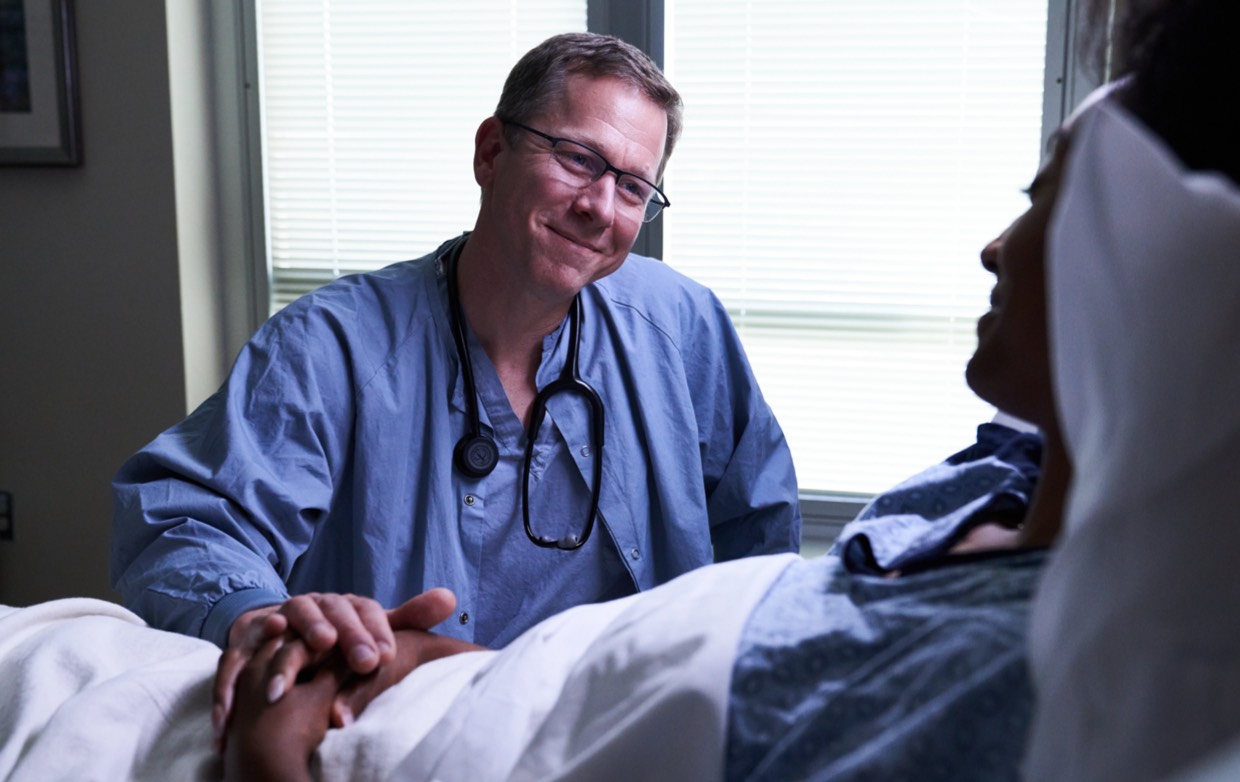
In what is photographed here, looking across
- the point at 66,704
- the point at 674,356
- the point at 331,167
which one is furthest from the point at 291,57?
the point at 66,704

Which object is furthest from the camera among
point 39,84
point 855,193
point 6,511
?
point 6,511

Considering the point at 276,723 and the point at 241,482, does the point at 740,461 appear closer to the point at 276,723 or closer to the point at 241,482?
the point at 241,482

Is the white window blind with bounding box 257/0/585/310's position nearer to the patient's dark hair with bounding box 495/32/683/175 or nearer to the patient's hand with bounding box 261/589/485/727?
the patient's dark hair with bounding box 495/32/683/175

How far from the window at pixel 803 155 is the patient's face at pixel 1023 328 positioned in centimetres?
153

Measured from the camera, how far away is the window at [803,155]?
235cm

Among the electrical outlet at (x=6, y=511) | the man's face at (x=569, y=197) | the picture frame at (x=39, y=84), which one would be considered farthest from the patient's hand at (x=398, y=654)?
the electrical outlet at (x=6, y=511)

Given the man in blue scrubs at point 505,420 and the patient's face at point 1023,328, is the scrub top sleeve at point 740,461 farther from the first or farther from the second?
the patient's face at point 1023,328

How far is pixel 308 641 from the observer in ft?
3.37

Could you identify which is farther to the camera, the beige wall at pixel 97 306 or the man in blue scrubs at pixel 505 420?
the beige wall at pixel 97 306

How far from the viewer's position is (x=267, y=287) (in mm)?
2797

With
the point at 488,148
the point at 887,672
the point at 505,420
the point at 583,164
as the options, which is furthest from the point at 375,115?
the point at 887,672

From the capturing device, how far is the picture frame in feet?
8.44

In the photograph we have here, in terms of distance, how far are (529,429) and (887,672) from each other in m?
1.04

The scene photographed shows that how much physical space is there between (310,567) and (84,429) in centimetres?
136
